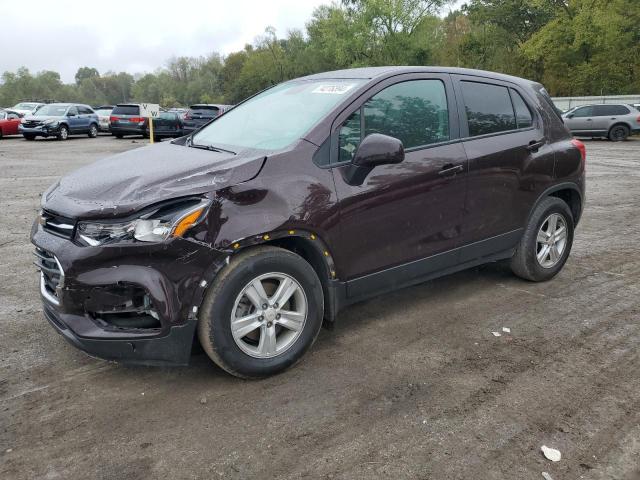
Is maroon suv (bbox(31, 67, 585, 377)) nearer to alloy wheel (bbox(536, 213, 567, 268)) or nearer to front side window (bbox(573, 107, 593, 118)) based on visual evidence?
alloy wheel (bbox(536, 213, 567, 268))

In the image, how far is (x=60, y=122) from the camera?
24.2 metres

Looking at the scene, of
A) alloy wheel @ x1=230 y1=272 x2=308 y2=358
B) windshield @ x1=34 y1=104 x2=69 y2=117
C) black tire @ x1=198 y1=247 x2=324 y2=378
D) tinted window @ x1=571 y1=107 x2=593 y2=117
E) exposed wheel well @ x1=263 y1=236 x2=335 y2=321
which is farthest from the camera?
windshield @ x1=34 y1=104 x2=69 y2=117

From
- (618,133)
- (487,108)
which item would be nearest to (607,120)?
(618,133)

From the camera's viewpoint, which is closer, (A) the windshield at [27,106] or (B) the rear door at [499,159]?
(B) the rear door at [499,159]

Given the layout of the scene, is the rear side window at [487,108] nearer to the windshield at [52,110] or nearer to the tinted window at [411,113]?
the tinted window at [411,113]

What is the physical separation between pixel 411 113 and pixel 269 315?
5.80 feet

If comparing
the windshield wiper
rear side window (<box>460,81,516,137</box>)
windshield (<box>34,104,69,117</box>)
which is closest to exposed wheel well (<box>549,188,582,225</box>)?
rear side window (<box>460,81,516,137</box>)

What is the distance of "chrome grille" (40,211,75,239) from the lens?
297 centimetres

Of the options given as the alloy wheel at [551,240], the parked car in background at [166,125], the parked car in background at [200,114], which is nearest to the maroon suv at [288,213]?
the alloy wheel at [551,240]

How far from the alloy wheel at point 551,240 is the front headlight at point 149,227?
10.4ft

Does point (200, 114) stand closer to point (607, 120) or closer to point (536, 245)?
point (607, 120)

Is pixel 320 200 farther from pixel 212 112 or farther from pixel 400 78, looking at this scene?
pixel 212 112

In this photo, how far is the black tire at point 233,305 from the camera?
296 cm

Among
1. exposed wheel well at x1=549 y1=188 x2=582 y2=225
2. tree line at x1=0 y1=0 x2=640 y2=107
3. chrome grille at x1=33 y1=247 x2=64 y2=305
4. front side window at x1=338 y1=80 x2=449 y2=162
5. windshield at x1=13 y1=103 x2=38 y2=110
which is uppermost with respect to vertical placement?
tree line at x1=0 y1=0 x2=640 y2=107
